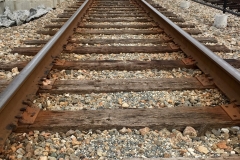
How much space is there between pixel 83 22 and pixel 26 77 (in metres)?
3.54

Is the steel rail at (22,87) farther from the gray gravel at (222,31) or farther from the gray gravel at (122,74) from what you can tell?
the gray gravel at (222,31)

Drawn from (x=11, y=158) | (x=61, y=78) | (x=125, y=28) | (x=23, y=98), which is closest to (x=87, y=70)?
(x=61, y=78)

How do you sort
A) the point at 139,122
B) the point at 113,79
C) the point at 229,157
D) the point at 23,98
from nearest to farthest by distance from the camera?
the point at 229,157 < the point at 139,122 < the point at 23,98 < the point at 113,79

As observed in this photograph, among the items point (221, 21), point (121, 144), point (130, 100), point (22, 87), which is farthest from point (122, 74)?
point (221, 21)

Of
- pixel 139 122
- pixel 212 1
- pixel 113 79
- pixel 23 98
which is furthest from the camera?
pixel 212 1

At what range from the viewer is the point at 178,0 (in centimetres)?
1014

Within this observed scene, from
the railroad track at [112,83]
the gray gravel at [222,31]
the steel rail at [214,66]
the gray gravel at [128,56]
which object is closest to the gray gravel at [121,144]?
the railroad track at [112,83]

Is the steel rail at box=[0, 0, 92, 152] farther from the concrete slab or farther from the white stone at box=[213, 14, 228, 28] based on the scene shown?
the concrete slab

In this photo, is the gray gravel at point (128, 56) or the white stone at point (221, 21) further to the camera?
the white stone at point (221, 21)

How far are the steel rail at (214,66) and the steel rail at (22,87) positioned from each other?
1519 mm

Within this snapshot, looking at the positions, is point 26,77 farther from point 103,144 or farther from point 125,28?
point 125,28

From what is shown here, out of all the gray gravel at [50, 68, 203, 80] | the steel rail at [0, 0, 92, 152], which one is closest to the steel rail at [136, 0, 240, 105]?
the gray gravel at [50, 68, 203, 80]

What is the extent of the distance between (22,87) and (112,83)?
778mm

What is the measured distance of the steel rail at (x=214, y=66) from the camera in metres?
2.20
